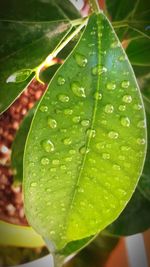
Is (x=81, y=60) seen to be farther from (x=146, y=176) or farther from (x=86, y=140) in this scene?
(x=146, y=176)

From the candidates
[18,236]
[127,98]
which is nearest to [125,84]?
[127,98]

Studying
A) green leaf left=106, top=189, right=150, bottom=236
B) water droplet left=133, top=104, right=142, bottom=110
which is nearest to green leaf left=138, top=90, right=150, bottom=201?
green leaf left=106, top=189, right=150, bottom=236

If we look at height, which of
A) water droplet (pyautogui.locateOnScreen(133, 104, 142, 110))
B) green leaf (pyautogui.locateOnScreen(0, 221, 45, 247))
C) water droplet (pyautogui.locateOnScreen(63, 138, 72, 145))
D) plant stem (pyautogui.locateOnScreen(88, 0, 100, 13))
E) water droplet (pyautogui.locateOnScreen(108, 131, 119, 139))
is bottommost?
green leaf (pyautogui.locateOnScreen(0, 221, 45, 247))

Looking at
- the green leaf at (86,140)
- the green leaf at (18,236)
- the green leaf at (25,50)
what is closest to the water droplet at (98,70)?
the green leaf at (86,140)

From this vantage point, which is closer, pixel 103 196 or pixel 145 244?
pixel 103 196

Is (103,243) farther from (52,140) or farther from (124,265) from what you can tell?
(52,140)

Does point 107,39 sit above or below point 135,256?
above

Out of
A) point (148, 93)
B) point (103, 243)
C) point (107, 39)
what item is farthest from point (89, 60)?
point (103, 243)

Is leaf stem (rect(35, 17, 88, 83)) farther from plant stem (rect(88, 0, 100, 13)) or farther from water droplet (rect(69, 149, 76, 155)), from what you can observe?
water droplet (rect(69, 149, 76, 155))
